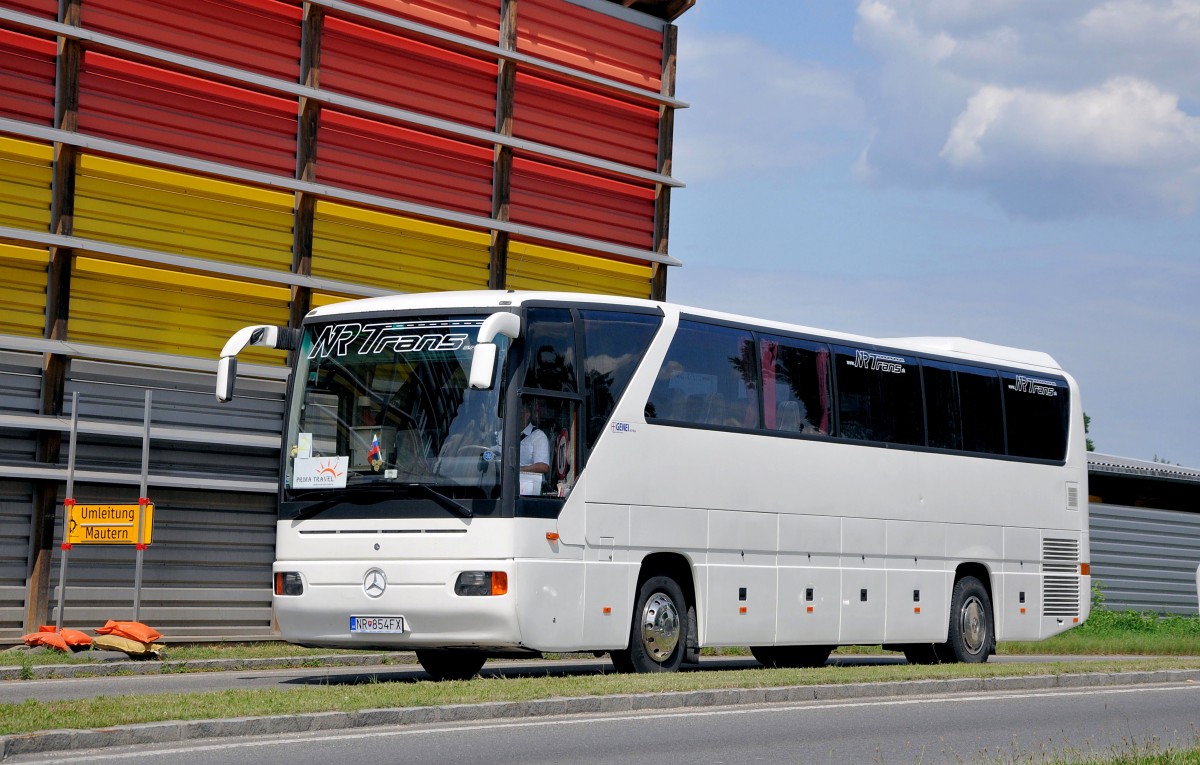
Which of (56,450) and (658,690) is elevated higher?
(56,450)

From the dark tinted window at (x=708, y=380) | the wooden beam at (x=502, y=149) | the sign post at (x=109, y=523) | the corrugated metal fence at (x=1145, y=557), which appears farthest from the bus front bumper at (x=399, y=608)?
the corrugated metal fence at (x=1145, y=557)

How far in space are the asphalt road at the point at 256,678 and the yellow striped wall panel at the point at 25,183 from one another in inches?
274

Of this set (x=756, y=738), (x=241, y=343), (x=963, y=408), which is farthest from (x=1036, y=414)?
(x=756, y=738)

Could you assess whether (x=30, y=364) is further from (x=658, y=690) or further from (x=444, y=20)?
(x=658, y=690)

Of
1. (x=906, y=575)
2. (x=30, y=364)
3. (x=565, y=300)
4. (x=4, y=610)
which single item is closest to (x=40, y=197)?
(x=30, y=364)

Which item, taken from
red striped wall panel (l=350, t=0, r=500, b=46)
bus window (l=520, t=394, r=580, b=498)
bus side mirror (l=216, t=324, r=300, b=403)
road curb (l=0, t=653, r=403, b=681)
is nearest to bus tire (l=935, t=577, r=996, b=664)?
road curb (l=0, t=653, r=403, b=681)

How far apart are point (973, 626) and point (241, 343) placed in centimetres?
981

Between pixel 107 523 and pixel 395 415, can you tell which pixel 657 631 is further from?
pixel 107 523

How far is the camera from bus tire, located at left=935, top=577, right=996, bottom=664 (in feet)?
64.5

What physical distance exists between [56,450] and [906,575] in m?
10.9

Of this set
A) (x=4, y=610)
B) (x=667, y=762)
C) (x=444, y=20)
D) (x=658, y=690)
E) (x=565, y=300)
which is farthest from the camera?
(x=444, y=20)

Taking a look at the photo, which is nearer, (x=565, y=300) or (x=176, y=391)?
(x=565, y=300)

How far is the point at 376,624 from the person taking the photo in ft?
46.5

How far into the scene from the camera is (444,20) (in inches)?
987
